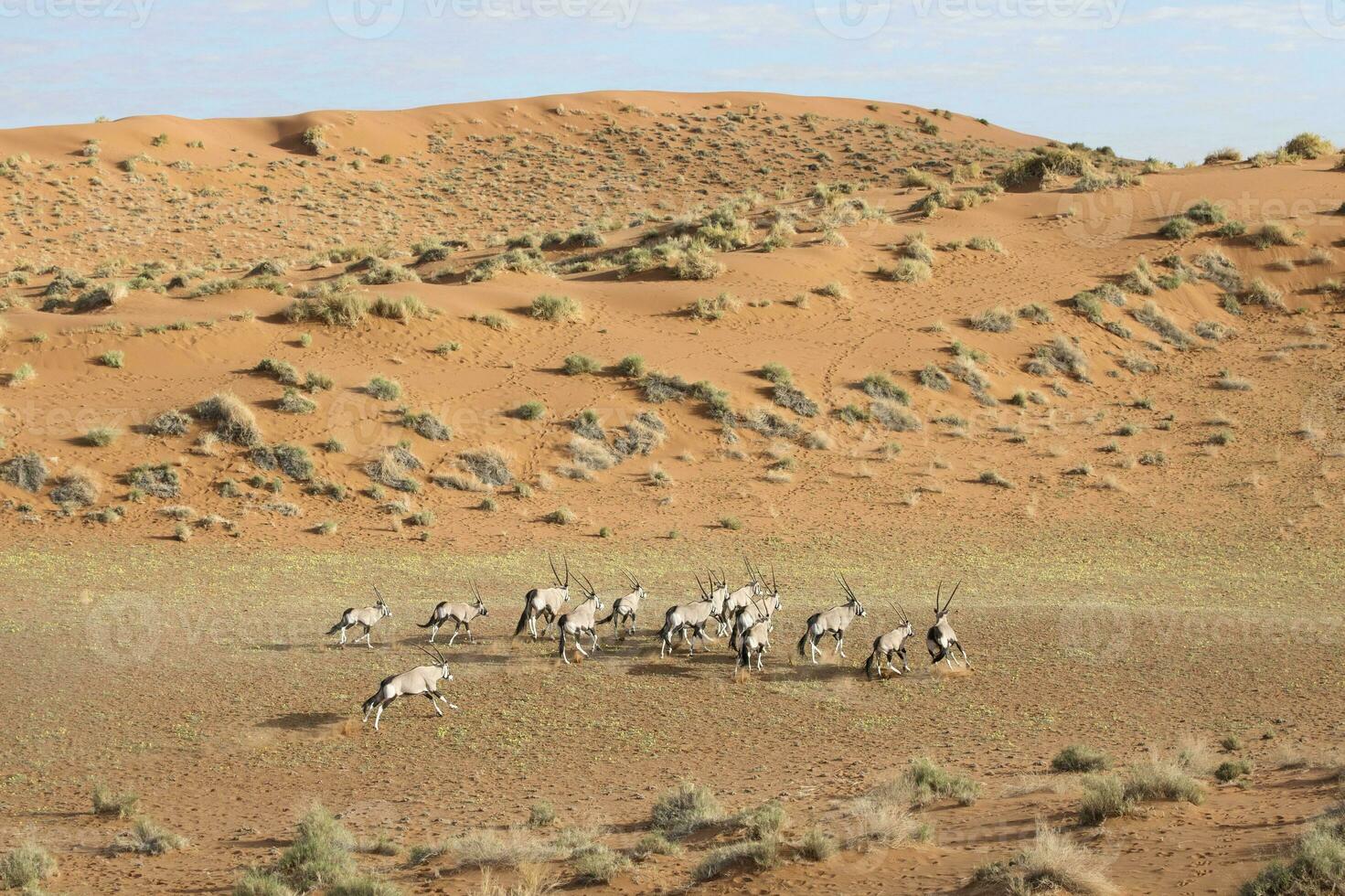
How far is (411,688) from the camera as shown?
15.1 meters

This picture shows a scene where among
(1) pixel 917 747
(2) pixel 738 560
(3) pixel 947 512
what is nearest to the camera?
(1) pixel 917 747

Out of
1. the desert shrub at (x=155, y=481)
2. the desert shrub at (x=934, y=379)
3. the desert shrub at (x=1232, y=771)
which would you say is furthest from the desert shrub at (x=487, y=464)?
the desert shrub at (x=1232, y=771)

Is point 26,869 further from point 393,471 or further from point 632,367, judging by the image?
point 632,367

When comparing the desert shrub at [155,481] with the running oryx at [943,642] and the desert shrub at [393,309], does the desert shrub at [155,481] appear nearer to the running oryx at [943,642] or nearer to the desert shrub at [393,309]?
the desert shrub at [393,309]

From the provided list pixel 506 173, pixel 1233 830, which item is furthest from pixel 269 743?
pixel 506 173

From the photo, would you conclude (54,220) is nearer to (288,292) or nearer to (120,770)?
(288,292)

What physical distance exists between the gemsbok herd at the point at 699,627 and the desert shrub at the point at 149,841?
3989 millimetres

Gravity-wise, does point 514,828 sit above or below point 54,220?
below

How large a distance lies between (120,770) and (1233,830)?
12.2 meters

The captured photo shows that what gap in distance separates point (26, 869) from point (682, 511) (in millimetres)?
19628

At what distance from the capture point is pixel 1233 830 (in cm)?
1018

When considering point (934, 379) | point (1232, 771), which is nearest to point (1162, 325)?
point (934, 379)

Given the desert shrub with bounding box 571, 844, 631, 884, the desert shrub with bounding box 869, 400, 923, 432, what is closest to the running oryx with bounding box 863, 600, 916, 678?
the desert shrub with bounding box 571, 844, 631, 884

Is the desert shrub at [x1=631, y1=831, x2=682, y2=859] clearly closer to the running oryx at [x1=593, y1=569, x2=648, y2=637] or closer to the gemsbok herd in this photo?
the gemsbok herd
